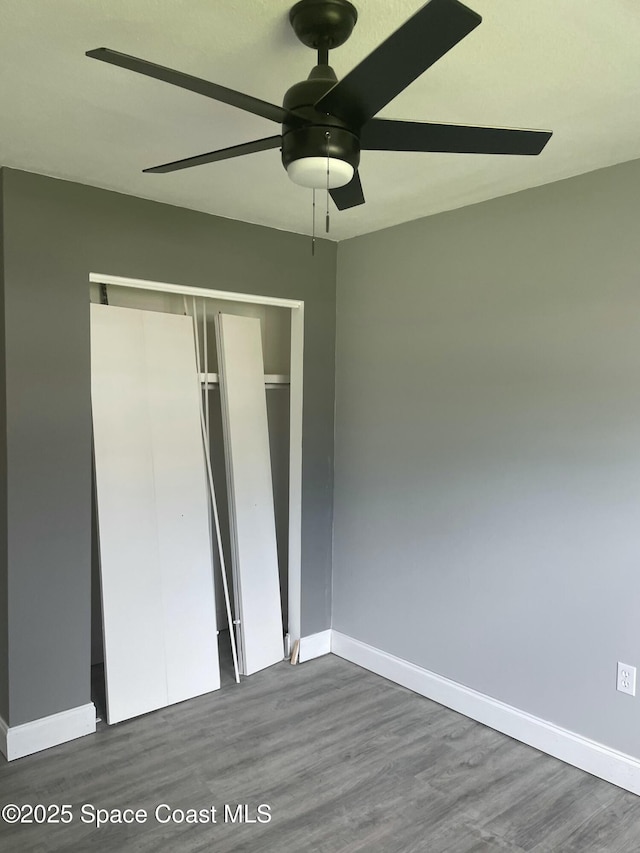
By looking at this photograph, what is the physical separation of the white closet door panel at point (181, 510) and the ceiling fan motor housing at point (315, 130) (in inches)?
73.9

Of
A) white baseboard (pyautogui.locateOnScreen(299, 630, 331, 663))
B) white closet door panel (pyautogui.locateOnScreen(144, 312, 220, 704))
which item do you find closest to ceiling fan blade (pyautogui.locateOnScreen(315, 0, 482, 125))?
white closet door panel (pyautogui.locateOnScreen(144, 312, 220, 704))

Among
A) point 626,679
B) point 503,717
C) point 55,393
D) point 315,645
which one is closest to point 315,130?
point 55,393

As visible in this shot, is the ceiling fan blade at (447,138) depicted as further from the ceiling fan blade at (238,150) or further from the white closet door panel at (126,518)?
the white closet door panel at (126,518)

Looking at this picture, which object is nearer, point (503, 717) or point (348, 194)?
point (348, 194)

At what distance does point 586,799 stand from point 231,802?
1.37 m

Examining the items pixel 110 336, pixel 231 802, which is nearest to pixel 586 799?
pixel 231 802

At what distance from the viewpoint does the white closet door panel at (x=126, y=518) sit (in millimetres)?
2910

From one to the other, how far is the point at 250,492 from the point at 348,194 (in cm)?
205

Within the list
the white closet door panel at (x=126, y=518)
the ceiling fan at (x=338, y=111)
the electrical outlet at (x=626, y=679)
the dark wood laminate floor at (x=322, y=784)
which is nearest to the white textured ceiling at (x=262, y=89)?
the ceiling fan at (x=338, y=111)

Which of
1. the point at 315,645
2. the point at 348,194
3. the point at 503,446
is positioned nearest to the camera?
the point at 348,194

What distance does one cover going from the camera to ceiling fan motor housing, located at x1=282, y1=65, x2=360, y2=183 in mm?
1368

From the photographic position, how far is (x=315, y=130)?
1377mm

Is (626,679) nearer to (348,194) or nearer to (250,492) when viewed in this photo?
(250,492)

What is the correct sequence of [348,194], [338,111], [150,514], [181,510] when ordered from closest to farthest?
1. [338,111]
2. [348,194]
3. [150,514]
4. [181,510]
